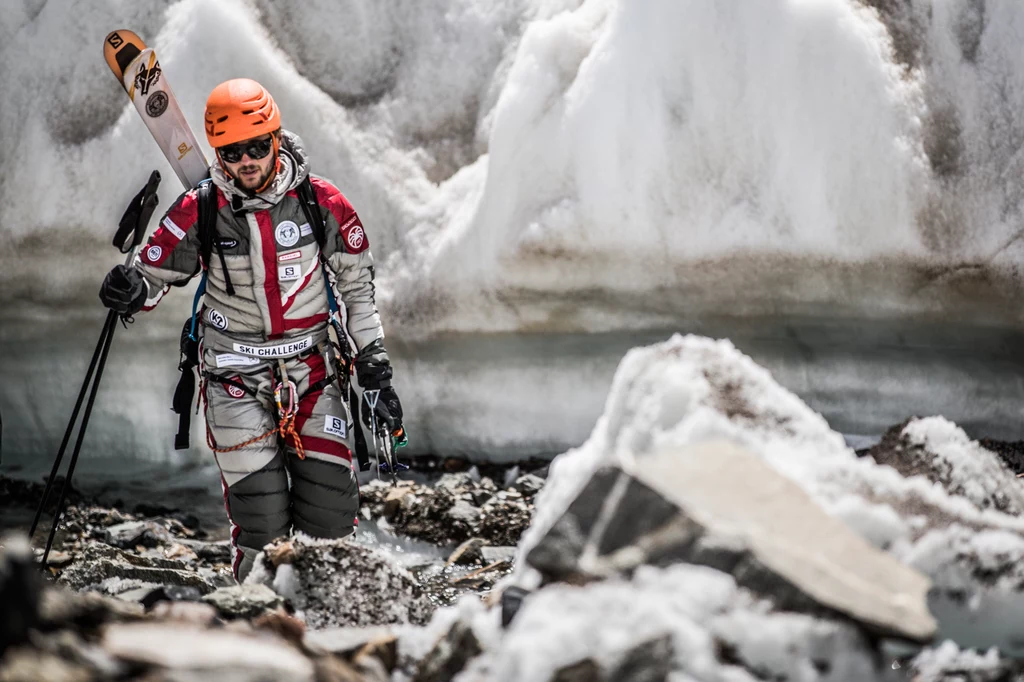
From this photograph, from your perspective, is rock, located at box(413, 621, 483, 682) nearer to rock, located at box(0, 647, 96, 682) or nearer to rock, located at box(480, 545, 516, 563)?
rock, located at box(0, 647, 96, 682)

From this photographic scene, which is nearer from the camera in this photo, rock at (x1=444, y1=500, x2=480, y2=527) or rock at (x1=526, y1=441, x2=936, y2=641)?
rock at (x1=526, y1=441, x2=936, y2=641)

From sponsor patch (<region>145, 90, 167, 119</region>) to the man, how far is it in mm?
675

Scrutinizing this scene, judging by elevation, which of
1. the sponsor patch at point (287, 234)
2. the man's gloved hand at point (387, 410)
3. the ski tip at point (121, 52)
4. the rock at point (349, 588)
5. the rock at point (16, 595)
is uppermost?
the ski tip at point (121, 52)

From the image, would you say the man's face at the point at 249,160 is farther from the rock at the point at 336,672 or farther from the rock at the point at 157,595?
the rock at the point at 336,672

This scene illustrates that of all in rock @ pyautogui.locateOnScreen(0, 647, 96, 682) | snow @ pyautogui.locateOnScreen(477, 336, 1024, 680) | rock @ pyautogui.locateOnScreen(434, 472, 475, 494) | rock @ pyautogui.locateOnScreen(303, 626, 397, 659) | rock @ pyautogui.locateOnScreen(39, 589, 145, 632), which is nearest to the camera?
rock @ pyautogui.locateOnScreen(0, 647, 96, 682)

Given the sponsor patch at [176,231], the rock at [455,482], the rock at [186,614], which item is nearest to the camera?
the rock at [186,614]

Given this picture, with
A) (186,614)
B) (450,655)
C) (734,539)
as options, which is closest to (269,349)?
(186,614)

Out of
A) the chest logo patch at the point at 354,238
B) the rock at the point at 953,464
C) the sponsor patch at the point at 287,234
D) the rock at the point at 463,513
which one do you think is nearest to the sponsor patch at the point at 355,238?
the chest logo patch at the point at 354,238

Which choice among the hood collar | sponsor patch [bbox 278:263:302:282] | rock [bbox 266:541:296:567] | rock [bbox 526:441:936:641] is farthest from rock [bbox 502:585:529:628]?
the hood collar

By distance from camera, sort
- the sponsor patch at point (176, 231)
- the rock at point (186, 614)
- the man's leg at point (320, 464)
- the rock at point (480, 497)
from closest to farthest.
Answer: the rock at point (186, 614), the sponsor patch at point (176, 231), the man's leg at point (320, 464), the rock at point (480, 497)

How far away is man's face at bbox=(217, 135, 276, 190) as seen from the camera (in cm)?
481

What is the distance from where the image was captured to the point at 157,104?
5422 mm

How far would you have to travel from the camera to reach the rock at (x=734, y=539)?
260 centimetres

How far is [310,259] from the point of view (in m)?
5.01
